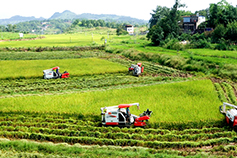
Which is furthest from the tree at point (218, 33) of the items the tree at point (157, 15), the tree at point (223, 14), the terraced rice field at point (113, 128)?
the tree at point (157, 15)

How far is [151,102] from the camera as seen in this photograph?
15625 mm

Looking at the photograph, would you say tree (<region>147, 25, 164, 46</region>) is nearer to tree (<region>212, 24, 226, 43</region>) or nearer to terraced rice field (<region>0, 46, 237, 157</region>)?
tree (<region>212, 24, 226, 43</region>)

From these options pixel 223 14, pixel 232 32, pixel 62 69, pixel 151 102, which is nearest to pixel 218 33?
pixel 232 32

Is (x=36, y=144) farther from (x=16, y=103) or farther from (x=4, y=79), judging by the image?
(x=4, y=79)

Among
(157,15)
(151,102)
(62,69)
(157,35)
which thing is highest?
(157,15)

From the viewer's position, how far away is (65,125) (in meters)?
12.8

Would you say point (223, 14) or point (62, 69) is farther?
point (223, 14)

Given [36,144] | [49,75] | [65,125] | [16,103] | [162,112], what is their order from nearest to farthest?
[36,144]
[65,125]
[162,112]
[16,103]
[49,75]

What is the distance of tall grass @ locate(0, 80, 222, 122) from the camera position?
13523 mm

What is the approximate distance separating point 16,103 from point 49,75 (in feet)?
27.9

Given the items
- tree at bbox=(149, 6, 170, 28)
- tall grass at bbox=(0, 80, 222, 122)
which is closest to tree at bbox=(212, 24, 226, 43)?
tall grass at bbox=(0, 80, 222, 122)

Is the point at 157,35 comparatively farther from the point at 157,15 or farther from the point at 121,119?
the point at 157,15

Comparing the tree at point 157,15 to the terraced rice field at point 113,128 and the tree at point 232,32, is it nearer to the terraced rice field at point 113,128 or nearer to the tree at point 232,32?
the tree at point 232,32

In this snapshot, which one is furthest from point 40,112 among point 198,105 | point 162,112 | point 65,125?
point 198,105
